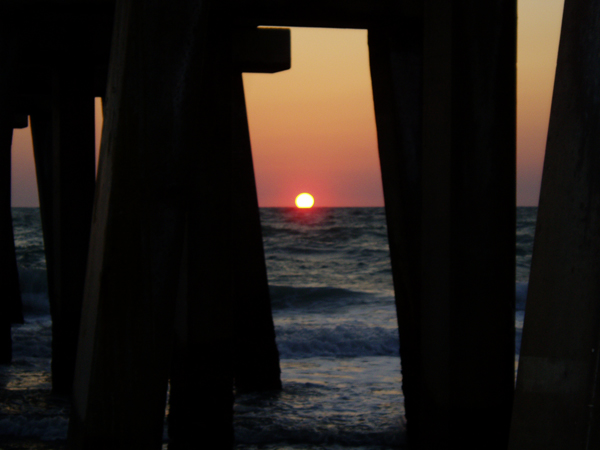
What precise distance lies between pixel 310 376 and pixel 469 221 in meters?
5.03

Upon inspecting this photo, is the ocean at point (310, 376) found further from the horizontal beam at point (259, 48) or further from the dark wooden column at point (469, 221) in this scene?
the horizontal beam at point (259, 48)

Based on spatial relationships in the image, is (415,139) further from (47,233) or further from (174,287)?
(47,233)

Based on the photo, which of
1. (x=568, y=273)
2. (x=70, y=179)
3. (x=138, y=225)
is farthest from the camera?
(x=70, y=179)

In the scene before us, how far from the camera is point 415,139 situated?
306cm

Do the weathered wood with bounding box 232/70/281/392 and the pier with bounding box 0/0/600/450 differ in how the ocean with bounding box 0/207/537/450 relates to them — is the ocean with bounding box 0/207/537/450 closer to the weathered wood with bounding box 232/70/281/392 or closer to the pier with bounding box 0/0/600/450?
the weathered wood with bounding box 232/70/281/392

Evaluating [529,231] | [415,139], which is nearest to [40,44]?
[415,139]

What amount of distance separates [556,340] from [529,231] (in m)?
32.0

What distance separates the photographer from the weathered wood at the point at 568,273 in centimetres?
126

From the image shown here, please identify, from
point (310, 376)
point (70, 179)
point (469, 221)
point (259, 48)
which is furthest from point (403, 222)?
point (310, 376)

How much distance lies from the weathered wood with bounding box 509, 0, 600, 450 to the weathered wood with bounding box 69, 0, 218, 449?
114 centimetres

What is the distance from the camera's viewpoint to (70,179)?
198 inches

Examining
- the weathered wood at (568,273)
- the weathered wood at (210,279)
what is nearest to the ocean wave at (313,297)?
the weathered wood at (210,279)

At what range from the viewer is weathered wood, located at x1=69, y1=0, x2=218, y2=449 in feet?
6.23

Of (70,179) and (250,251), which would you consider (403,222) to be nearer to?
(250,251)
